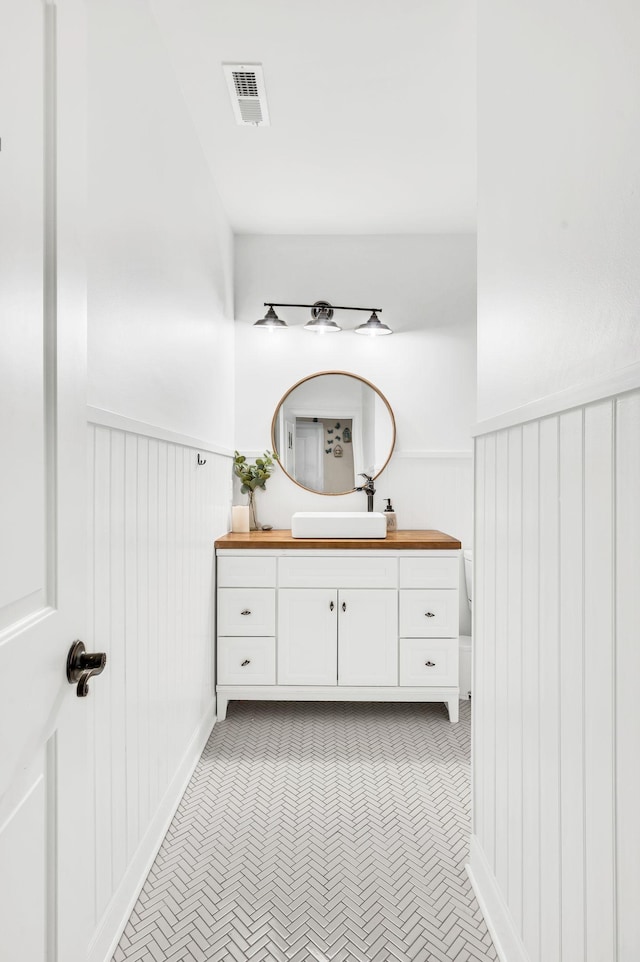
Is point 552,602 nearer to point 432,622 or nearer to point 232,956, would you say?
point 232,956

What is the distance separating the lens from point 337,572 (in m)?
2.79

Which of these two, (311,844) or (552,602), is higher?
(552,602)

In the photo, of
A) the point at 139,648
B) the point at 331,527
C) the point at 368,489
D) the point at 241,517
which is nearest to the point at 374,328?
the point at 368,489

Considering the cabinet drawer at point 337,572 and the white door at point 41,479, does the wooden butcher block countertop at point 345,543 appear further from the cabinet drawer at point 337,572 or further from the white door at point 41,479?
the white door at point 41,479

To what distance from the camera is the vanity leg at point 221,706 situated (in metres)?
2.80

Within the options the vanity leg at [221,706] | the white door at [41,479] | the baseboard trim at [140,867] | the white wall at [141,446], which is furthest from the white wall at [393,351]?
the white door at [41,479]

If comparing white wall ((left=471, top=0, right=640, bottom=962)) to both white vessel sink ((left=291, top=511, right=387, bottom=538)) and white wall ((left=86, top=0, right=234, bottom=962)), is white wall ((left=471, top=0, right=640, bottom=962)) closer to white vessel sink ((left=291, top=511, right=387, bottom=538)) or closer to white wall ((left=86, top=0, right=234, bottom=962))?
Answer: white wall ((left=86, top=0, right=234, bottom=962))

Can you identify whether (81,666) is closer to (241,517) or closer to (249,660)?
(249,660)

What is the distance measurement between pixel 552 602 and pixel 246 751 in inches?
71.3

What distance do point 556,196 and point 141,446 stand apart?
1168 mm

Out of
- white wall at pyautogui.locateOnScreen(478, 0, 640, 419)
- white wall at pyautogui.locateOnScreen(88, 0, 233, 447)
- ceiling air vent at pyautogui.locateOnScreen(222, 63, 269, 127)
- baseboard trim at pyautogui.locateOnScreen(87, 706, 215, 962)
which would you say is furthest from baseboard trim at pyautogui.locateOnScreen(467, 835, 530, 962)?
ceiling air vent at pyautogui.locateOnScreen(222, 63, 269, 127)

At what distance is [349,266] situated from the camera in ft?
11.1

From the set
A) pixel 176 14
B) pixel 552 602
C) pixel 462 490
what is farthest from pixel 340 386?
pixel 552 602

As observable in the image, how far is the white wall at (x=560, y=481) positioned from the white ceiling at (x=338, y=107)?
Answer: 398mm
